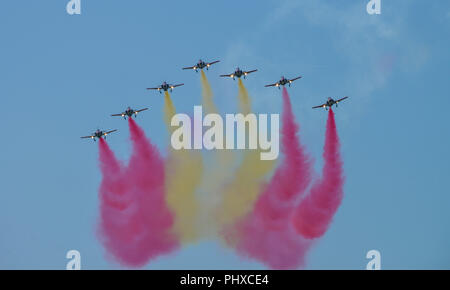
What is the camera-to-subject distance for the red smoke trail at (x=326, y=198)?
158m

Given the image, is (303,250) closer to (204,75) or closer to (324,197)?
(324,197)

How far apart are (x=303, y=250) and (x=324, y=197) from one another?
5899 mm

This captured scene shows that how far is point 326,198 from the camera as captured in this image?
158125 mm

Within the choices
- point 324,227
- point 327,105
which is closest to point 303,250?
point 324,227

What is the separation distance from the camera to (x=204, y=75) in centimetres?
16188

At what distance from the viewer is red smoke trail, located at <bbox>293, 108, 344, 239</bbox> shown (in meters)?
158
